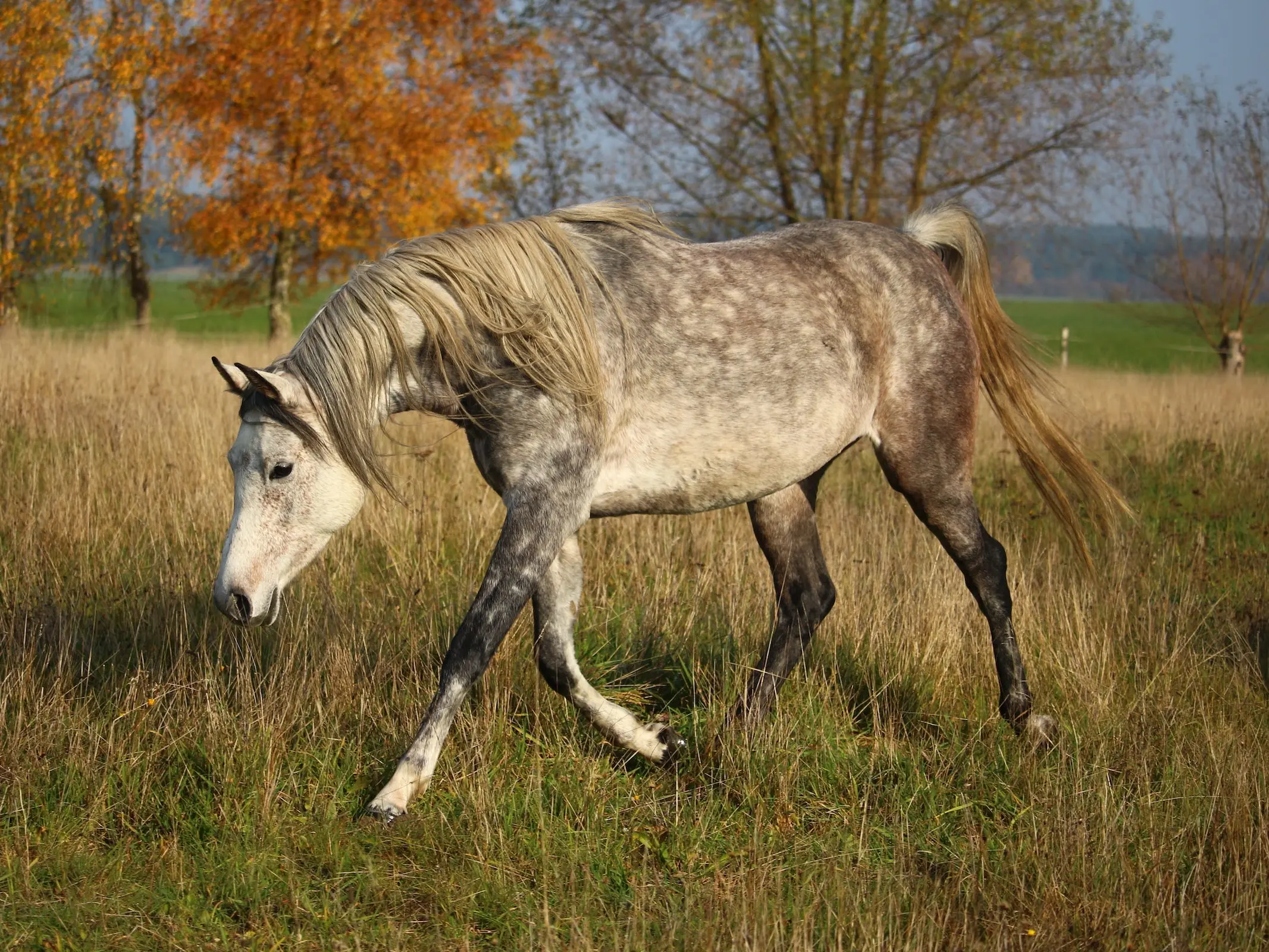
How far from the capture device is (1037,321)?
7650 cm

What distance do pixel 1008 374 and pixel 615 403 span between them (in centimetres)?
203

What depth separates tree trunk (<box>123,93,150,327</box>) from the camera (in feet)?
59.0

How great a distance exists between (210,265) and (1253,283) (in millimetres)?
18055

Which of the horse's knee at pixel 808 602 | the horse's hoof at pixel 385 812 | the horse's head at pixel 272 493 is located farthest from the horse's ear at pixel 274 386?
the horse's knee at pixel 808 602

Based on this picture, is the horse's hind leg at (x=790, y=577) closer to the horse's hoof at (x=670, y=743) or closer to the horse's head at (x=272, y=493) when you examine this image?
the horse's hoof at (x=670, y=743)

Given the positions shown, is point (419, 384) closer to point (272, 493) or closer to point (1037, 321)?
point (272, 493)

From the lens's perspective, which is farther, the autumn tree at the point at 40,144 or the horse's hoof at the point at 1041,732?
the autumn tree at the point at 40,144

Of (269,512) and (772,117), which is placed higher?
(772,117)

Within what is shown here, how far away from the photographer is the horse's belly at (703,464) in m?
3.52

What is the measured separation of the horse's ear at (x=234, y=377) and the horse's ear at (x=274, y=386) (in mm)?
16

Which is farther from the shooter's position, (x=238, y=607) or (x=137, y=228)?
(x=137, y=228)

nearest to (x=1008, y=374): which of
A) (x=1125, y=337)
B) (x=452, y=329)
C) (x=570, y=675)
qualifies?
(x=570, y=675)

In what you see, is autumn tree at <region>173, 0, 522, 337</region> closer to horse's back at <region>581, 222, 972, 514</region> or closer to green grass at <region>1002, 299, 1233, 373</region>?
green grass at <region>1002, 299, 1233, 373</region>

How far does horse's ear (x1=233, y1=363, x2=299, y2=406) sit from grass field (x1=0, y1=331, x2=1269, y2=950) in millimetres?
1045
